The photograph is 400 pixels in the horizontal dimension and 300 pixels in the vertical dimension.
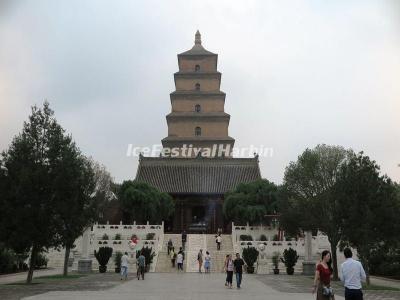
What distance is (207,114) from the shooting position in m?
50.6

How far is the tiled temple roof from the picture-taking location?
47.1 m

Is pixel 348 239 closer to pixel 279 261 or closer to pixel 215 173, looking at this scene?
pixel 279 261

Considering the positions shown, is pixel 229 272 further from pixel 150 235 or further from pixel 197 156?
pixel 197 156

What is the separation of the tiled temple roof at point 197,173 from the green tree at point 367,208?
28129mm

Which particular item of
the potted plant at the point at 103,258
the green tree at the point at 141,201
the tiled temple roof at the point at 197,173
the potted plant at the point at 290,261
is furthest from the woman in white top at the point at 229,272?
the tiled temple roof at the point at 197,173

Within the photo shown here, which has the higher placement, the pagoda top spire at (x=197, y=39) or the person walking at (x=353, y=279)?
the pagoda top spire at (x=197, y=39)

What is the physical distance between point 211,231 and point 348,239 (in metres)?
27.9

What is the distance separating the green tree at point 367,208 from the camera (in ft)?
57.6

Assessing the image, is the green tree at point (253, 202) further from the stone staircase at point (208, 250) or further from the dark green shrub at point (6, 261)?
the dark green shrub at point (6, 261)

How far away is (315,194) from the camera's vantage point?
2459 cm

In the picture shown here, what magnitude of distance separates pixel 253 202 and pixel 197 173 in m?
11.0

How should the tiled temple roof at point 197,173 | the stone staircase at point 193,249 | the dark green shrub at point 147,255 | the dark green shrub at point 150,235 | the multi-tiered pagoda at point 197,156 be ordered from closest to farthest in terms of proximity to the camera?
the dark green shrub at point 147,255, the stone staircase at point 193,249, the dark green shrub at point 150,235, the multi-tiered pagoda at point 197,156, the tiled temple roof at point 197,173

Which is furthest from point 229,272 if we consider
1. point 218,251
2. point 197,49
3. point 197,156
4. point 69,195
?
point 197,49

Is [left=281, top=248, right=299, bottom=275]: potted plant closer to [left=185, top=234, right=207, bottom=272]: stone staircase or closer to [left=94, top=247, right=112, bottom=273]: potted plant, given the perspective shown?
[left=185, top=234, right=207, bottom=272]: stone staircase
